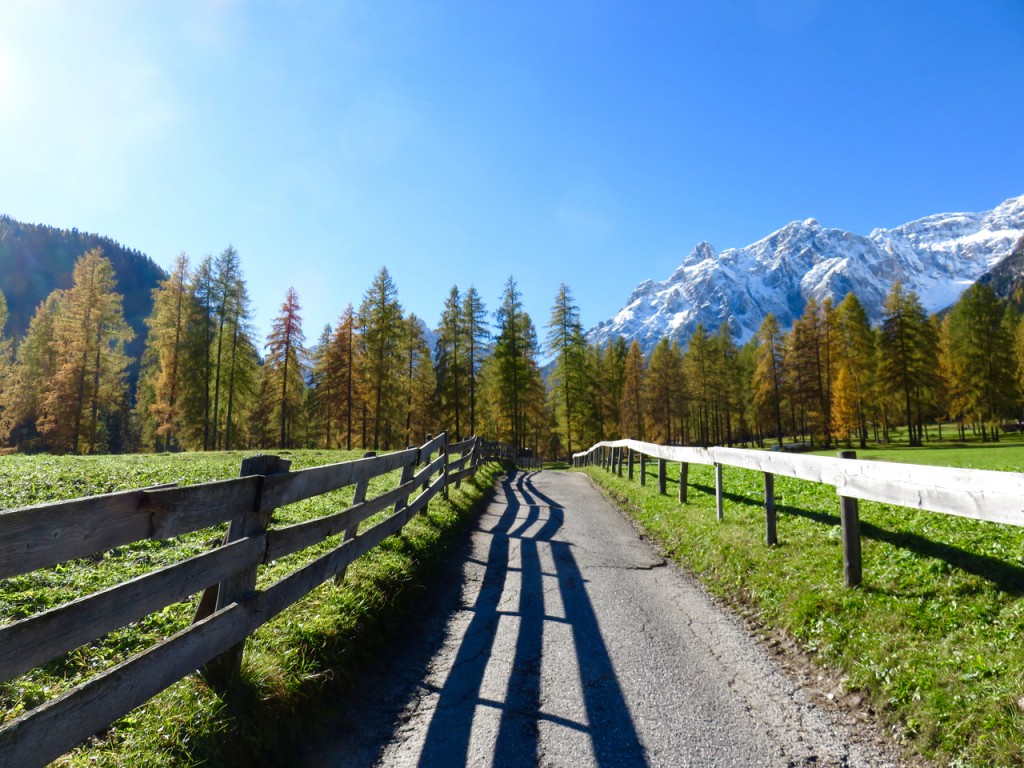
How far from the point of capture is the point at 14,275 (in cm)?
19488

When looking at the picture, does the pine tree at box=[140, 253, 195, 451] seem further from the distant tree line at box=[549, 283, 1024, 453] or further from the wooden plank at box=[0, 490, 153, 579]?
the wooden plank at box=[0, 490, 153, 579]

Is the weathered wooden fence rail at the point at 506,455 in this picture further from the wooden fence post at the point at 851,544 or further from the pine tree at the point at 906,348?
the pine tree at the point at 906,348

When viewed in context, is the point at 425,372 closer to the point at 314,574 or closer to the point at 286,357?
the point at 286,357

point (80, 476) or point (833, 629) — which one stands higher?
point (80, 476)

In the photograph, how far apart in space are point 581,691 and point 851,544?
330cm

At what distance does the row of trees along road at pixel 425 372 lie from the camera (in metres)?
33.3

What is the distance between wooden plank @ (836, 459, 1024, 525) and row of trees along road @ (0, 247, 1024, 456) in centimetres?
3469

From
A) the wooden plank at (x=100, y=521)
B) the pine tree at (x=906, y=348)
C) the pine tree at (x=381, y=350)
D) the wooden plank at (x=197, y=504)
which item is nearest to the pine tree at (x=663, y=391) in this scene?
the pine tree at (x=906, y=348)

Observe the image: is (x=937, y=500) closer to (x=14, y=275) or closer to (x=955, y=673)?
(x=955, y=673)

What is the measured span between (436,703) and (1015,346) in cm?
6789

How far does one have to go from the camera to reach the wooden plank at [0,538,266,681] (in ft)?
6.17

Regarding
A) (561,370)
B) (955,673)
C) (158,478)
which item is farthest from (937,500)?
(561,370)

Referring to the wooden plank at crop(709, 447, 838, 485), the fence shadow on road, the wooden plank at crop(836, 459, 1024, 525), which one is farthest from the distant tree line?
the wooden plank at crop(836, 459, 1024, 525)

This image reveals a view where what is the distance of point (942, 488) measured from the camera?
4.29m
